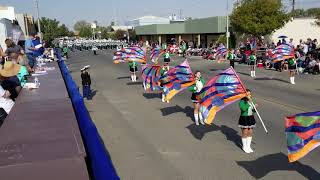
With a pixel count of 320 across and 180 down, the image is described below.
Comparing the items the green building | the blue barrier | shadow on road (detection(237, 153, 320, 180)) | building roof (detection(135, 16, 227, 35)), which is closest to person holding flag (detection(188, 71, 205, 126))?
shadow on road (detection(237, 153, 320, 180))

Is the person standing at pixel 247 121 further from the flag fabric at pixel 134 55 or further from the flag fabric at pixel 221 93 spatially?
the flag fabric at pixel 134 55

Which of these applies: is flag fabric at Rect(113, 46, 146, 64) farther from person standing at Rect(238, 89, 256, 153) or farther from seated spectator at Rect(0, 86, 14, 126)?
seated spectator at Rect(0, 86, 14, 126)

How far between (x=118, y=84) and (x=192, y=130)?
11683mm

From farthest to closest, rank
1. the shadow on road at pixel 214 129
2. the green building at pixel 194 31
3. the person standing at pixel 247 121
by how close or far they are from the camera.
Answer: the green building at pixel 194 31 → the shadow on road at pixel 214 129 → the person standing at pixel 247 121

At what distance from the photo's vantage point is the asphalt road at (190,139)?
27.8 ft

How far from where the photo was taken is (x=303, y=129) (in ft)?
22.6

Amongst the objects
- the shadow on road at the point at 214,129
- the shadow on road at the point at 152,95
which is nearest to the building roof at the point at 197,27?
the shadow on road at the point at 152,95

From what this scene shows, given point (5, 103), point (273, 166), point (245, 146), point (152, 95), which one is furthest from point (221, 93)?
point (152, 95)

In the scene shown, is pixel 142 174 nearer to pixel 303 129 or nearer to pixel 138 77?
pixel 303 129

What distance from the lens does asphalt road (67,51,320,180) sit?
8.48m

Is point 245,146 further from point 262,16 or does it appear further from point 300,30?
point 300,30

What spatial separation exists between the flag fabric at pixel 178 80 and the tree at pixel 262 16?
25.6 m

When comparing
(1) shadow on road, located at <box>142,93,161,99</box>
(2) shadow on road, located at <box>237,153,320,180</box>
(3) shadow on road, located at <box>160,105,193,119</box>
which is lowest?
(2) shadow on road, located at <box>237,153,320,180</box>

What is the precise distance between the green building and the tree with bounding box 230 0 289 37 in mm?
10693
